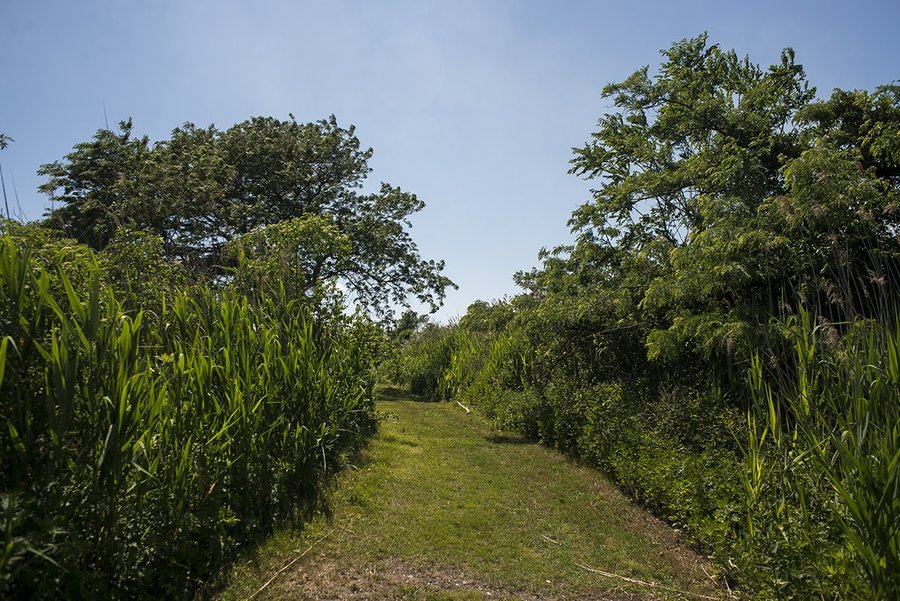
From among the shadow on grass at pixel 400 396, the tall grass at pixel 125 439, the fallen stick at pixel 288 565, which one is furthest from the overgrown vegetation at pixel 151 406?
the shadow on grass at pixel 400 396

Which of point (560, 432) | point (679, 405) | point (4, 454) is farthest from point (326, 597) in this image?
point (560, 432)

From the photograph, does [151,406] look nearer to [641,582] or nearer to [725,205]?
[641,582]

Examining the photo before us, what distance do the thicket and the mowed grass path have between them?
452 mm

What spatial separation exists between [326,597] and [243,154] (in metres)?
19.0

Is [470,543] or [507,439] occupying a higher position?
[507,439]

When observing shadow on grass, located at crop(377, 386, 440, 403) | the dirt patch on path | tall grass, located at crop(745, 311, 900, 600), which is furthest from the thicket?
shadow on grass, located at crop(377, 386, 440, 403)

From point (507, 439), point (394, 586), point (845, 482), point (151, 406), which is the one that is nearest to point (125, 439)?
point (151, 406)

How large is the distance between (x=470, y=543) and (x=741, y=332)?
3.37 meters

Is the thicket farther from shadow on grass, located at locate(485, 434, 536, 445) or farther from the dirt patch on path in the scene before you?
the dirt patch on path

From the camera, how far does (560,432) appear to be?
28.2ft

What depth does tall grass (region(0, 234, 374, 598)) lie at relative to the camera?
253 cm

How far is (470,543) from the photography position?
15.8 ft

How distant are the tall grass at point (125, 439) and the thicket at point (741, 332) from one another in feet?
11.7

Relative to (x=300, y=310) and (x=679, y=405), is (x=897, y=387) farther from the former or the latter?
(x=300, y=310)
